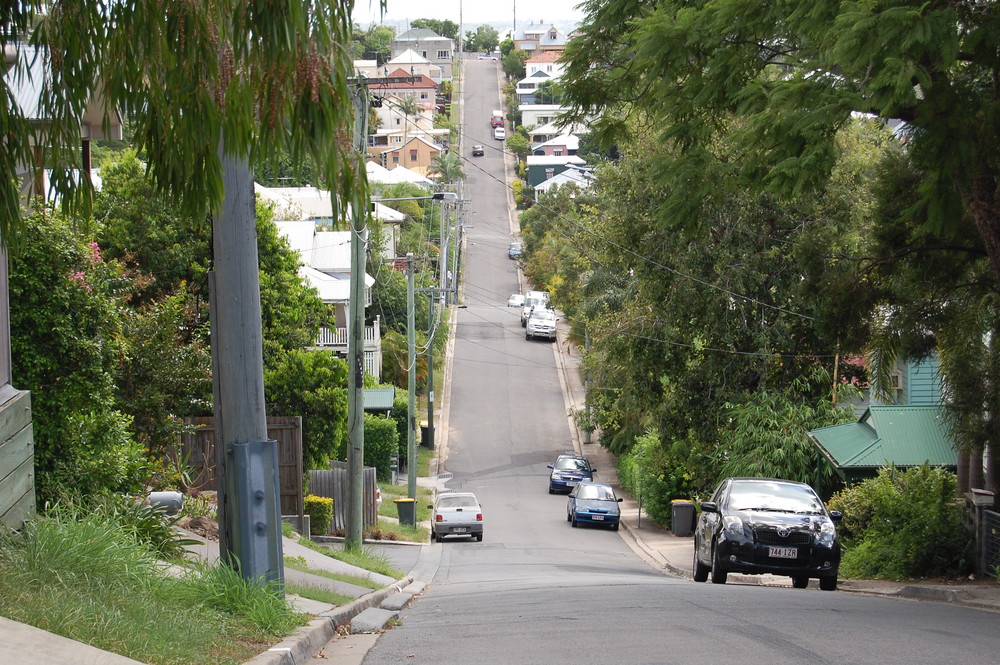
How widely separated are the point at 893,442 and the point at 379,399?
27830 millimetres

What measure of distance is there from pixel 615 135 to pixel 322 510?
41.6ft

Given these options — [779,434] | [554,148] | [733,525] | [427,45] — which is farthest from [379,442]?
[427,45]

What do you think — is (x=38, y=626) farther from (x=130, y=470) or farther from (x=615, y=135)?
(x=615, y=135)

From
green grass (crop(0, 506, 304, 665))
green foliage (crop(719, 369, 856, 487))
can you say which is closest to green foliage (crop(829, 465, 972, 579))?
green foliage (crop(719, 369, 856, 487))

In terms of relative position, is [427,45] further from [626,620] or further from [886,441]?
[626,620]

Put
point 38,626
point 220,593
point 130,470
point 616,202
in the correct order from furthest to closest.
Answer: point 616,202 < point 130,470 < point 220,593 < point 38,626

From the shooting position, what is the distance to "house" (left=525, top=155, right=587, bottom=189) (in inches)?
4055

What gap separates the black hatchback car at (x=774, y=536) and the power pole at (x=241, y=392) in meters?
8.23

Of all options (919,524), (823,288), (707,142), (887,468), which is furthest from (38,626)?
(887,468)

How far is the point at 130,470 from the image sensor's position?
12.2 metres

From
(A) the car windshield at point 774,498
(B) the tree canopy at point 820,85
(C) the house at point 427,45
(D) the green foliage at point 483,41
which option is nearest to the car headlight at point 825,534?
(A) the car windshield at point 774,498

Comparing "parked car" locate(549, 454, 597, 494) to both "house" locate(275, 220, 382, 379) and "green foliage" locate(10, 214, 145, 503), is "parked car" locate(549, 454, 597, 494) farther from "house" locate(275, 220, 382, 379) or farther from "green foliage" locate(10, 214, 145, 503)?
"green foliage" locate(10, 214, 145, 503)

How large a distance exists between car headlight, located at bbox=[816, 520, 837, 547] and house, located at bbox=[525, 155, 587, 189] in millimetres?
88431

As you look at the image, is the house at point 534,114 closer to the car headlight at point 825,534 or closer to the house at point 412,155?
the house at point 412,155
